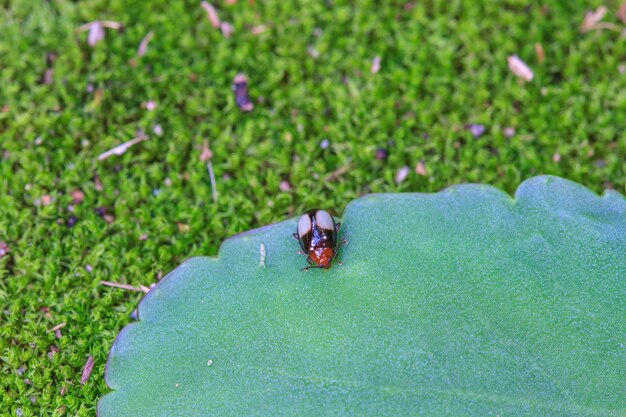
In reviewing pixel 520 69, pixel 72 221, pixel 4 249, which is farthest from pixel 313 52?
pixel 4 249

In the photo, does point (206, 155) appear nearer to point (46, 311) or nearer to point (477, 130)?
point (46, 311)

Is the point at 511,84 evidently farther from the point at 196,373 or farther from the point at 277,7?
the point at 196,373

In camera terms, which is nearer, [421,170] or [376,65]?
[421,170]

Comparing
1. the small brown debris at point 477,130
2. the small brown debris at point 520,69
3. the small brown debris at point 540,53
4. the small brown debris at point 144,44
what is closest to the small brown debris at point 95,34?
the small brown debris at point 144,44

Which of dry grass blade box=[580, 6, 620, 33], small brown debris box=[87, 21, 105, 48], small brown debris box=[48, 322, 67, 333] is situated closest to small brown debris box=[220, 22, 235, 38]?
small brown debris box=[87, 21, 105, 48]

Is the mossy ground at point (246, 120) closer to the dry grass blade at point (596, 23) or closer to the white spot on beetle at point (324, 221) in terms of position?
the dry grass blade at point (596, 23)

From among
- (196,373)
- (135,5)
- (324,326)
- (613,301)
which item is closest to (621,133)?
(613,301)
